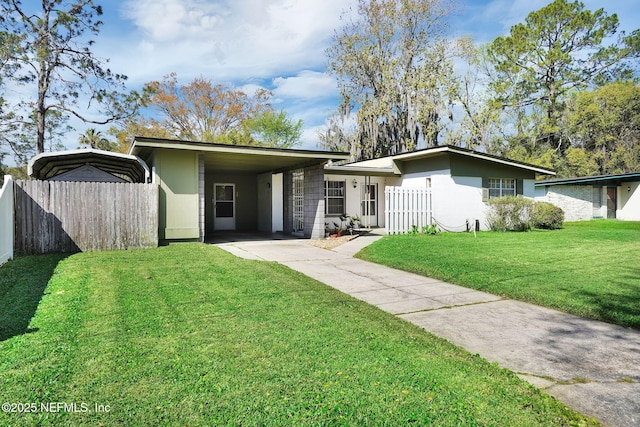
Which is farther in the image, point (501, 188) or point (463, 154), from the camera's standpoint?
point (501, 188)

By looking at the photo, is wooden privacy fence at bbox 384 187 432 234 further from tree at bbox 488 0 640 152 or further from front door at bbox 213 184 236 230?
tree at bbox 488 0 640 152

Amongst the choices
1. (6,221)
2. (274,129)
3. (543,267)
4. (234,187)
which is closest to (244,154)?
(6,221)

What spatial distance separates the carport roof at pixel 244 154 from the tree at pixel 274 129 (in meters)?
17.5

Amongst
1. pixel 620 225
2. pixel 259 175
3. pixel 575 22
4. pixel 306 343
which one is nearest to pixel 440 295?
pixel 306 343

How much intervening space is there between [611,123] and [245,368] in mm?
34076

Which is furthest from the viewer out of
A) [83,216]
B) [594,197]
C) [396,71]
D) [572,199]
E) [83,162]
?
[396,71]

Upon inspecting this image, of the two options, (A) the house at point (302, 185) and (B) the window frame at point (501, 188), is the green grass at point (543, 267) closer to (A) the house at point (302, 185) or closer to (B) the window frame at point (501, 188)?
(A) the house at point (302, 185)

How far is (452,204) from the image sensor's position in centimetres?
1470

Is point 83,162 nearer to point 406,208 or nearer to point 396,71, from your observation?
point 406,208

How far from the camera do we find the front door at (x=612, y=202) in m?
22.4

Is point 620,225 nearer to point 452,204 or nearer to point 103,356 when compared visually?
point 452,204

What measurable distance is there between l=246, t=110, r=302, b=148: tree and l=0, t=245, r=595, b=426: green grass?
28.2 metres

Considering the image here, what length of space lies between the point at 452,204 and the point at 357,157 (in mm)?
13847

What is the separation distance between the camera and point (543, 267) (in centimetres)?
727
